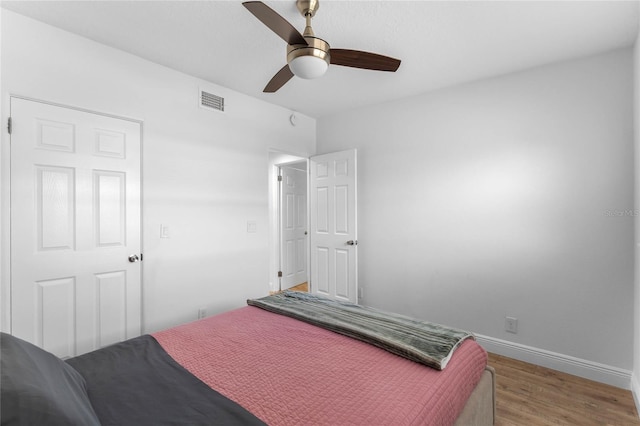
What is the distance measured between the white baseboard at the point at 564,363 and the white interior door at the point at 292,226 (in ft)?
9.60

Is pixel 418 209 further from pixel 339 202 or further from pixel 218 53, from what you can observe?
pixel 218 53

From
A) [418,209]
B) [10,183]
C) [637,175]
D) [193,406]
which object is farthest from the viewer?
[418,209]

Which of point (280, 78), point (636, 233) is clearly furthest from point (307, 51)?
point (636, 233)

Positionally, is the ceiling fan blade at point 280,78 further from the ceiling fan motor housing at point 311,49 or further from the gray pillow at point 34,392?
the gray pillow at point 34,392

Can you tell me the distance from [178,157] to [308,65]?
168 cm

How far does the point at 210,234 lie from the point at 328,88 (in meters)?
1.91

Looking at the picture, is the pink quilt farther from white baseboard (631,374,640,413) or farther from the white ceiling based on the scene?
the white ceiling

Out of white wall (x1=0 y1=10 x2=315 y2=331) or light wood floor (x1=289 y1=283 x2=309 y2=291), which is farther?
light wood floor (x1=289 y1=283 x2=309 y2=291)

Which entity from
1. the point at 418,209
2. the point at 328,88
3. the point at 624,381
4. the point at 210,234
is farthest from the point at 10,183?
the point at 624,381

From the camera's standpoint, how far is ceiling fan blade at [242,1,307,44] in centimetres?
136

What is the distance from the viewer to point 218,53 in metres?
2.44

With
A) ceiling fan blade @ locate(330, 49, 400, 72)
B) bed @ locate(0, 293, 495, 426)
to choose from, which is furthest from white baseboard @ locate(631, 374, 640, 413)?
ceiling fan blade @ locate(330, 49, 400, 72)

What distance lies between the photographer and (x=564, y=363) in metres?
2.47

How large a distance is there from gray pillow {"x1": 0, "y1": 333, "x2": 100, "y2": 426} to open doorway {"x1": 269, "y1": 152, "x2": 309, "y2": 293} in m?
3.76
